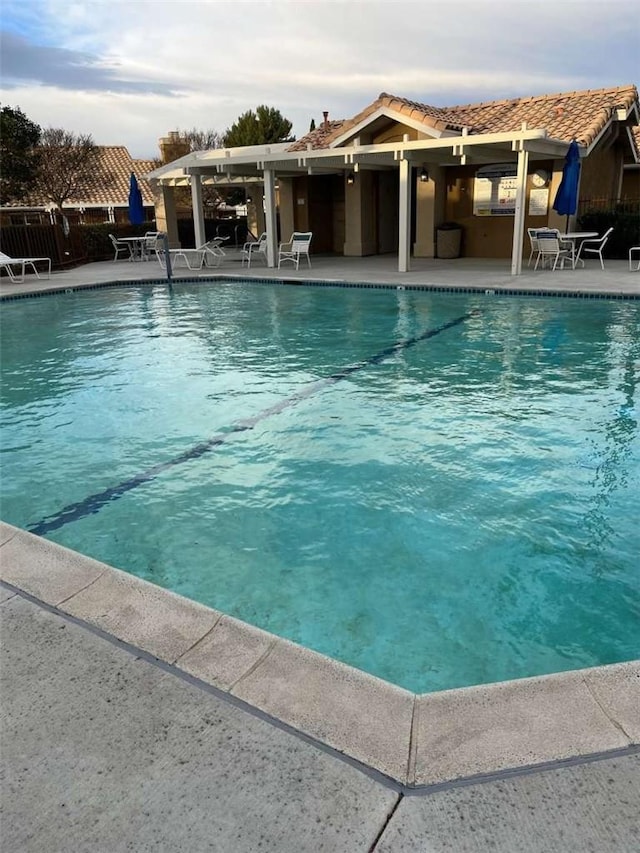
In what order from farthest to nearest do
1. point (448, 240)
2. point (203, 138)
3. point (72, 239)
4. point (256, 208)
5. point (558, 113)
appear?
point (203, 138) → point (256, 208) → point (72, 239) → point (448, 240) → point (558, 113)

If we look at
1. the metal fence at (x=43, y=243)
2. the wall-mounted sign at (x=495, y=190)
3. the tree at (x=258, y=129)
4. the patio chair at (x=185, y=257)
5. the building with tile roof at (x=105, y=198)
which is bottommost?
the patio chair at (x=185, y=257)

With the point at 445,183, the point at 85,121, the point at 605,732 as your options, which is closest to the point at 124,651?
the point at 605,732

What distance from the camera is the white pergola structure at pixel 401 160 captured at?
12562mm

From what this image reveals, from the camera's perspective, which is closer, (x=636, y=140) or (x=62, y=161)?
(x=636, y=140)

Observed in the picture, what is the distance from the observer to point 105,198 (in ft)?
111

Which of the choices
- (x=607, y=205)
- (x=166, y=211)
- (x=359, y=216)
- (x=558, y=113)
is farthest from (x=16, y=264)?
(x=607, y=205)

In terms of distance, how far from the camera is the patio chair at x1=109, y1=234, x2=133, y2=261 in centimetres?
2017

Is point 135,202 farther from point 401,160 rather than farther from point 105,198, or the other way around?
point 105,198

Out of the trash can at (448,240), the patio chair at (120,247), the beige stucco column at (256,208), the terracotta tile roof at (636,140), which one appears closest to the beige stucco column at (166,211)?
the patio chair at (120,247)

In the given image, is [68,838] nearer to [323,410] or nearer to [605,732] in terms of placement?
[605,732]

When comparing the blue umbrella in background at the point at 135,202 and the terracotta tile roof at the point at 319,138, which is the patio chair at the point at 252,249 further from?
the blue umbrella in background at the point at 135,202

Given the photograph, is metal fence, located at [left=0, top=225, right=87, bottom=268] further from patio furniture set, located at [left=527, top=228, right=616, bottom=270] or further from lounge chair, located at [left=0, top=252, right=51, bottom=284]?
patio furniture set, located at [left=527, top=228, right=616, bottom=270]

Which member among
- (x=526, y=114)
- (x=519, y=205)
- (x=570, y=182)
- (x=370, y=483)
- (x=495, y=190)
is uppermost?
(x=526, y=114)

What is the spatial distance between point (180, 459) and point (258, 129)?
27982mm
